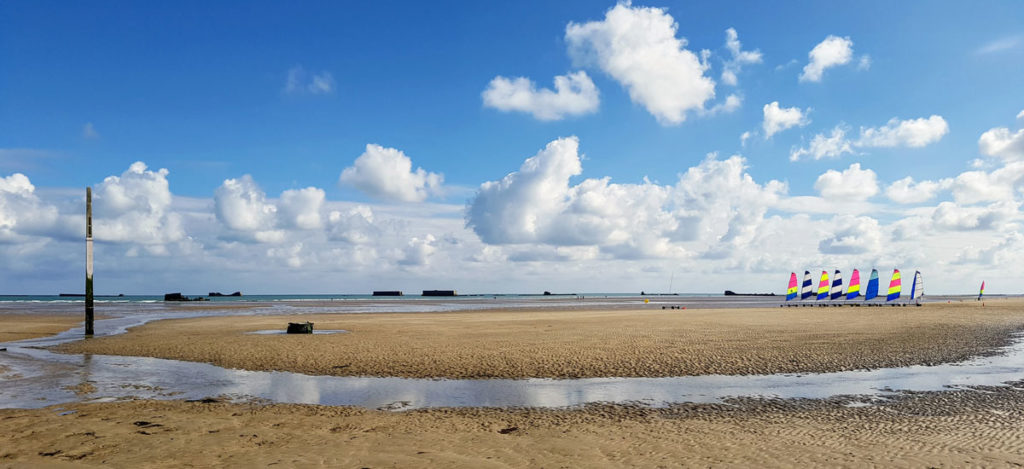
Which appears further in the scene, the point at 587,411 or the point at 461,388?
the point at 461,388

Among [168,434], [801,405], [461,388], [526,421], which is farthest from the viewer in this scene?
[461,388]

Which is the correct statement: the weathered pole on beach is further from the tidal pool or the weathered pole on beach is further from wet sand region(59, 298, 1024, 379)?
the tidal pool

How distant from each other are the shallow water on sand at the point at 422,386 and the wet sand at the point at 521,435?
1.34 meters

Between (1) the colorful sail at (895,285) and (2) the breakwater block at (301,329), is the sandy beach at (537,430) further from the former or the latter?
(1) the colorful sail at (895,285)

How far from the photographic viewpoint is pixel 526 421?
11977mm

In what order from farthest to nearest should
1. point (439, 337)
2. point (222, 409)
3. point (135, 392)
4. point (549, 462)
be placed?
point (439, 337) < point (135, 392) < point (222, 409) < point (549, 462)

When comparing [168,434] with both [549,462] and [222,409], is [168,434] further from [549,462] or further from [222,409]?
[549,462]

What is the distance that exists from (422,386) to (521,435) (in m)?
6.49

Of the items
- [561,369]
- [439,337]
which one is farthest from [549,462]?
[439,337]

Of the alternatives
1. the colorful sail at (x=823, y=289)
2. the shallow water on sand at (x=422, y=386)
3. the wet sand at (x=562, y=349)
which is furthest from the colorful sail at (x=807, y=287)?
the shallow water on sand at (x=422, y=386)

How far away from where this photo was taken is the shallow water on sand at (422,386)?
47.5ft

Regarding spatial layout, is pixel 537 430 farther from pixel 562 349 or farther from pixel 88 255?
pixel 88 255

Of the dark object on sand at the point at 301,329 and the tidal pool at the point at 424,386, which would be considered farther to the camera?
the dark object on sand at the point at 301,329

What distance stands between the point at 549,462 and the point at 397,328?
29059mm
